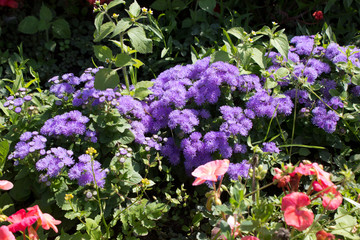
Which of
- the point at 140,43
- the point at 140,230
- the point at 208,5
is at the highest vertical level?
the point at 140,43

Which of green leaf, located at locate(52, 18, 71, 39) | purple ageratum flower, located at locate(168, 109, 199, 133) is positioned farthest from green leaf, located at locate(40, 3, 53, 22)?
purple ageratum flower, located at locate(168, 109, 199, 133)

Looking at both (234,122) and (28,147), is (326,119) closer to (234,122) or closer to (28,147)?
(234,122)

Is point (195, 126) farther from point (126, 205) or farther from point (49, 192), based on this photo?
point (49, 192)

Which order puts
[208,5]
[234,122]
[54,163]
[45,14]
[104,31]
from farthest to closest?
1. [45,14]
2. [208,5]
3. [104,31]
4. [234,122]
5. [54,163]

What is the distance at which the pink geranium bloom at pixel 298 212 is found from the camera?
4.75 ft

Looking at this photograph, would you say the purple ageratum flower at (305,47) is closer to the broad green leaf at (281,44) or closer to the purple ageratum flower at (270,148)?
the broad green leaf at (281,44)

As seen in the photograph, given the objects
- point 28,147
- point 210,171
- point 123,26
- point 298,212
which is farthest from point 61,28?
point 298,212

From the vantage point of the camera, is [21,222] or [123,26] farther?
[123,26]

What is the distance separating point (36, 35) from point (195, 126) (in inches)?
75.5

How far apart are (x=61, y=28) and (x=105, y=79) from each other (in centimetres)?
141

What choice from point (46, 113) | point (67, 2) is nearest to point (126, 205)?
point (46, 113)

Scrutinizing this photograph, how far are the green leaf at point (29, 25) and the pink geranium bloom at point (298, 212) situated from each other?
273cm

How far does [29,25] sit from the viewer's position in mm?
3418

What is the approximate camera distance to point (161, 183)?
2.43 meters
